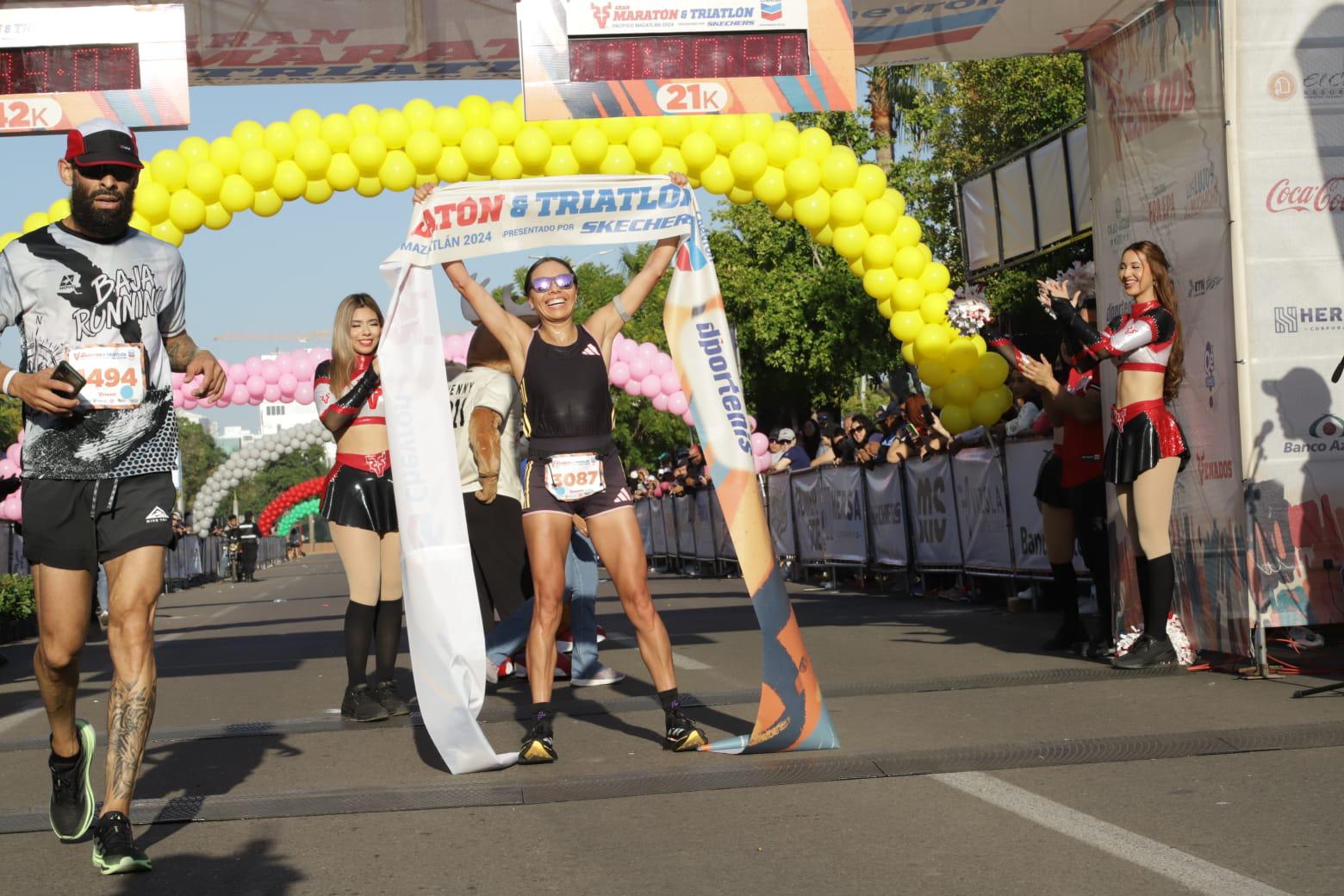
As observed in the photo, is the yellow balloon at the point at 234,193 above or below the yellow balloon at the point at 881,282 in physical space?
above

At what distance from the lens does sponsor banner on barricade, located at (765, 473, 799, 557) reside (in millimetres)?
21812

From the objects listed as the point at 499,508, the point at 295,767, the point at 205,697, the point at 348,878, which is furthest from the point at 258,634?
the point at 348,878

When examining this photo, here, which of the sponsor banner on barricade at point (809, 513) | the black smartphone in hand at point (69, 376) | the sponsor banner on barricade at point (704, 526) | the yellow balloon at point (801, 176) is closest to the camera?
the black smartphone in hand at point (69, 376)

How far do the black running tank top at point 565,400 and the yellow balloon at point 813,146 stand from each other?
7.48 metres

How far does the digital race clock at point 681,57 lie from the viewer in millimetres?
9883

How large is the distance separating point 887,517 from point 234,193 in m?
7.36

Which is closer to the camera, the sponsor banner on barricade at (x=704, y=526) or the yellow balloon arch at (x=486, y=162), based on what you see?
the yellow balloon arch at (x=486, y=162)

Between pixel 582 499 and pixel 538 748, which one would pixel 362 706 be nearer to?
pixel 538 748

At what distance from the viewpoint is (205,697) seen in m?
10.4

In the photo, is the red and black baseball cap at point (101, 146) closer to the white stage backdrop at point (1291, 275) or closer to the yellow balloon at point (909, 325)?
the white stage backdrop at point (1291, 275)

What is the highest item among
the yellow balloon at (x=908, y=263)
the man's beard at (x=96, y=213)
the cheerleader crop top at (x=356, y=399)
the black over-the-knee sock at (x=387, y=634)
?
the yellow balloon at (x=908, y=263)

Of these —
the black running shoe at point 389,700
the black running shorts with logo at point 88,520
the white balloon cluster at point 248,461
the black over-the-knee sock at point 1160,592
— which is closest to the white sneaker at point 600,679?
the black running shoe at point 389,700

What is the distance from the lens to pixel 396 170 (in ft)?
46.0

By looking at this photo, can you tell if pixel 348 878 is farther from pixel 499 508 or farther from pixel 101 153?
pixel 499 508
